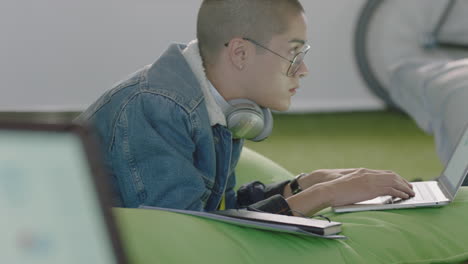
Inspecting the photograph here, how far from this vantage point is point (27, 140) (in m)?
0.64

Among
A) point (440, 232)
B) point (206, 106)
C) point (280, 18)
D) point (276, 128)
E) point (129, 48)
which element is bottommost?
point (276, 128)

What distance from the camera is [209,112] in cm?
163

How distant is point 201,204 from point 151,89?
25 cm

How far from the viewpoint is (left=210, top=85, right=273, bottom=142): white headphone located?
165 centimetres

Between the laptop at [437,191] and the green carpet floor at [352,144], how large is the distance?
145 centimetres

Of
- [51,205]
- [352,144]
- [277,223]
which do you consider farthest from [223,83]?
[352,144]

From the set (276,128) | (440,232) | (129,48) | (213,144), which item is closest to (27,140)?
(213,144)

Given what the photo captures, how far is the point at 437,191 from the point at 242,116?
499 millimetres

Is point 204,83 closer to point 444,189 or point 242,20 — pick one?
point 242,20

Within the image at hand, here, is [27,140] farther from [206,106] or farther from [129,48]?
[129,48]

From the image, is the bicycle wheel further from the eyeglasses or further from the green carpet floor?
the eyeglasses

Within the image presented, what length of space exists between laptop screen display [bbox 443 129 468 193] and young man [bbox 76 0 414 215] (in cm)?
10

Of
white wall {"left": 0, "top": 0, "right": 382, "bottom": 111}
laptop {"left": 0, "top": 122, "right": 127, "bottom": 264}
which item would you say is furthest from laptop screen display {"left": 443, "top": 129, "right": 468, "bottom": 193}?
white wall {"left": 0, "top": 0, "right": 382, "bottom": 111}

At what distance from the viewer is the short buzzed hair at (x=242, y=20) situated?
1.69 meters
